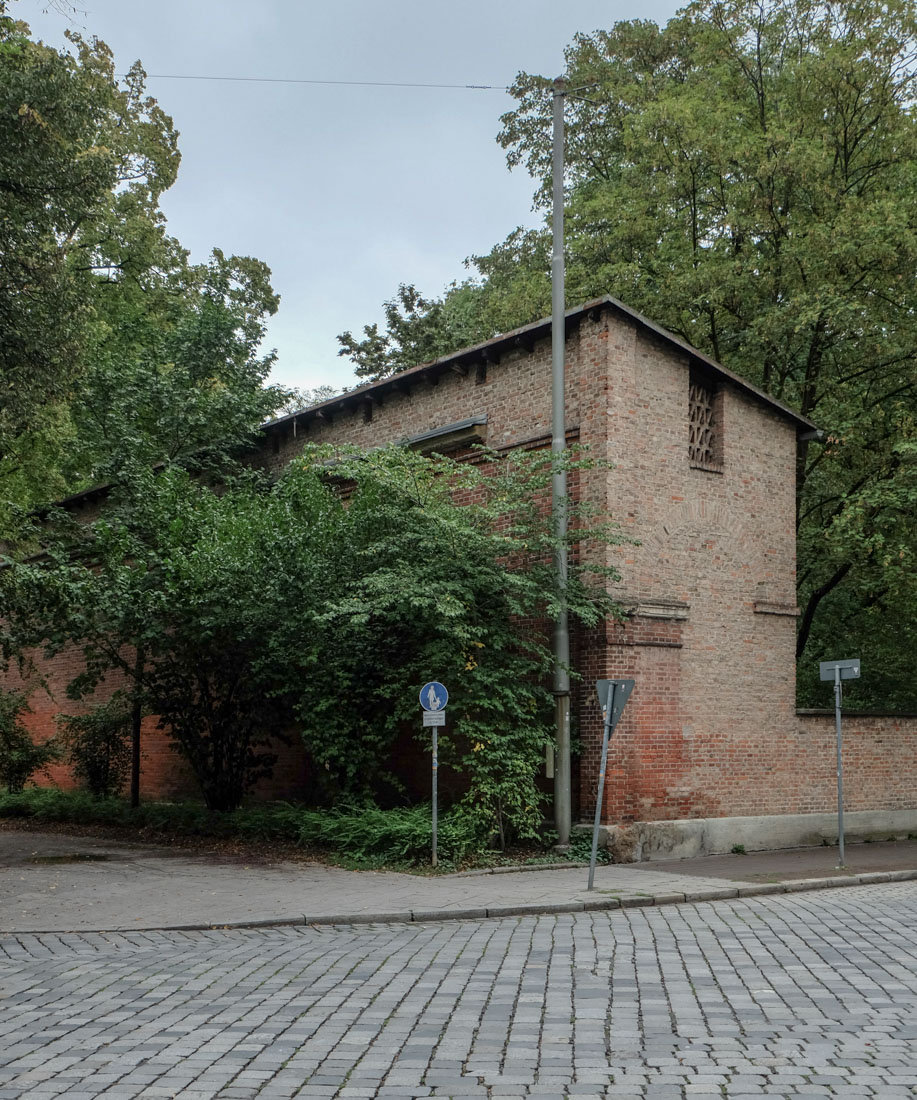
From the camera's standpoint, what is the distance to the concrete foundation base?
16.1 m

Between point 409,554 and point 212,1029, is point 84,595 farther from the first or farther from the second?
point 212,1029

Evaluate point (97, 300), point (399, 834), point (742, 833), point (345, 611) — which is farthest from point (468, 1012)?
point (97, 300)

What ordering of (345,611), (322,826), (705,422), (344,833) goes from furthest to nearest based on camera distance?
(705,422)
(322,826)
(344,833)
(345,611)

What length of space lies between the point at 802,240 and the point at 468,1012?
17880 mm

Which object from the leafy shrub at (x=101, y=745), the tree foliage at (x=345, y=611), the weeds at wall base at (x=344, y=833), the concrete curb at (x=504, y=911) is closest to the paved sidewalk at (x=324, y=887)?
the concrete curb at (x=504, y=911)

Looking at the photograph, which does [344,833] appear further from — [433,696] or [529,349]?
[529,349]

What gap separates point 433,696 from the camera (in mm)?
14828

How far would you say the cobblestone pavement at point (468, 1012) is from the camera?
5.61 meters

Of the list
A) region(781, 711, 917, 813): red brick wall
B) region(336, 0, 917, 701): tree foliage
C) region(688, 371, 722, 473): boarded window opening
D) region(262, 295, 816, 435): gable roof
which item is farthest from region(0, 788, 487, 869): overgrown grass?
region(336, 0, 917, 701): tree foliage

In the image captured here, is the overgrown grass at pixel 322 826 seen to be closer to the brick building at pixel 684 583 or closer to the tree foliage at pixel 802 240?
the brick building at pixel 684 583

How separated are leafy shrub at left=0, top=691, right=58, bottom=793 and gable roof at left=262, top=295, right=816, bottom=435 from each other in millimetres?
11425

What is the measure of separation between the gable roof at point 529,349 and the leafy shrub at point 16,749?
11.4 m

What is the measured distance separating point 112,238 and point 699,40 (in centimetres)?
1489

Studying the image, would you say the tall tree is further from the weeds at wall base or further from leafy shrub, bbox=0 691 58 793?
leafy shrub, bbox=0 691 58 793
